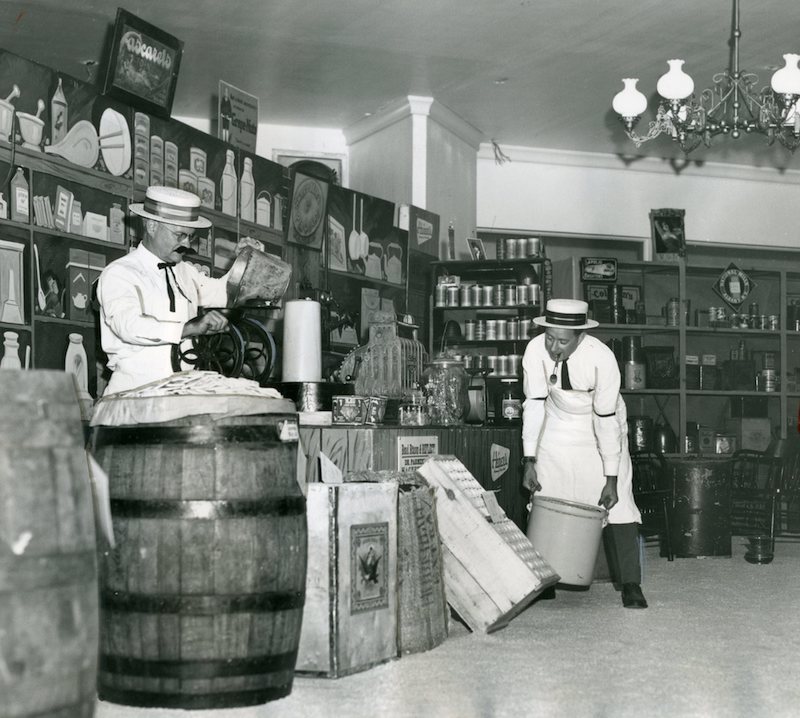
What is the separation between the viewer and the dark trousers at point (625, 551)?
5.36 m

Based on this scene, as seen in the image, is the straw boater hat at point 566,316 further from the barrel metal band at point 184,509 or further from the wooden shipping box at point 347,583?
the barrel metal band at point 184,509

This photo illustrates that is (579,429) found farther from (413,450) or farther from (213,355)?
(213,355)

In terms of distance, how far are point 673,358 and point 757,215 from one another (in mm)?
2383

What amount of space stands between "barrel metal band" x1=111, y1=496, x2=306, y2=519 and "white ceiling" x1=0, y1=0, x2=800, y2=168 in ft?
12.8

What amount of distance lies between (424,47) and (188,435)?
5450 mm

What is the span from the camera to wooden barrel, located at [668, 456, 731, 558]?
7566 millimetres

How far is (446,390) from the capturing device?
5.68 meters

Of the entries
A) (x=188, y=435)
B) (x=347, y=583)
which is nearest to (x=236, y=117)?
(x=347, y=583)

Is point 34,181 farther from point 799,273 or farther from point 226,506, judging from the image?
point 799,273

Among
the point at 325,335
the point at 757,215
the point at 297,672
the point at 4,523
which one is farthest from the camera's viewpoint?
the point at 757,215

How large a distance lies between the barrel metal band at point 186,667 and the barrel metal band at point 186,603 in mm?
140

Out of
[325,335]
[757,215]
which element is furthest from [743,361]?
[325,335]

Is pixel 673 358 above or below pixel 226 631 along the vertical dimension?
above

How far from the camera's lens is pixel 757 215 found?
440 inches
